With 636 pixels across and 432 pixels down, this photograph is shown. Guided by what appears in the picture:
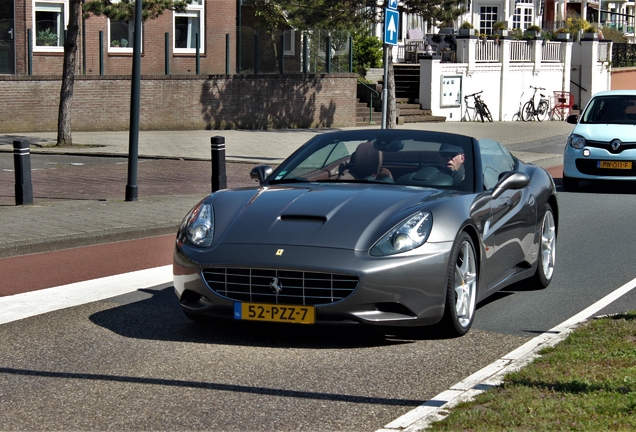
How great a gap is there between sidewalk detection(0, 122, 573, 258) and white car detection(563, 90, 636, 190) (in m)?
5.27

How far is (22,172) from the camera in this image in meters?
13.6

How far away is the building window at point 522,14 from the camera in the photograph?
69.2m

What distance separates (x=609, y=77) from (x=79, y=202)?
39586 millimetres

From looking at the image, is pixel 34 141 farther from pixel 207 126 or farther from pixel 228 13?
pixel 228 13

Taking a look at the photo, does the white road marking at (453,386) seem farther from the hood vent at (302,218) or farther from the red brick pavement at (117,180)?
the red brick pavement at (117,180)

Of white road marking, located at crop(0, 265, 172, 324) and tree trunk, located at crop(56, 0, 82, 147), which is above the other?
tree trunk, located at crop(56, 0, 82, 147)

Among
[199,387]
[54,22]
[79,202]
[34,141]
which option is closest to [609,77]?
[54,22]

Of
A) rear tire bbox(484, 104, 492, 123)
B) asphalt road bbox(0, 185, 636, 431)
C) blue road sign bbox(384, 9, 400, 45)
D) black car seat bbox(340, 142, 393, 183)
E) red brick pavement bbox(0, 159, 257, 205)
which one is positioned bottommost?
asphalt road bbox(0, 185, 636, 431)

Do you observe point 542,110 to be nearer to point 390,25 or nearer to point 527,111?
point 527,111

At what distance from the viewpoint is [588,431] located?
4.50 meters

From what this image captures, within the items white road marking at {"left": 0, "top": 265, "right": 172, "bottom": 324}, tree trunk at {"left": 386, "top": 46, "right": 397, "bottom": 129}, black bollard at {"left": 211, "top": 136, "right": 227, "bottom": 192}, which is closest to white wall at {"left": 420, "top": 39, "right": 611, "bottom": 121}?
tree trunk at {"left": 386, "top": 46, "right": 397, "bottom": 129}

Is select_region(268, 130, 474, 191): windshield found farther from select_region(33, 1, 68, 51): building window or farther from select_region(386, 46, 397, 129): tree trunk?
select_region(33, 1, 68, 51): building window

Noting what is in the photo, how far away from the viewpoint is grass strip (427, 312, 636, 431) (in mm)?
4645

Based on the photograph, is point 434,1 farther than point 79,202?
Yes
